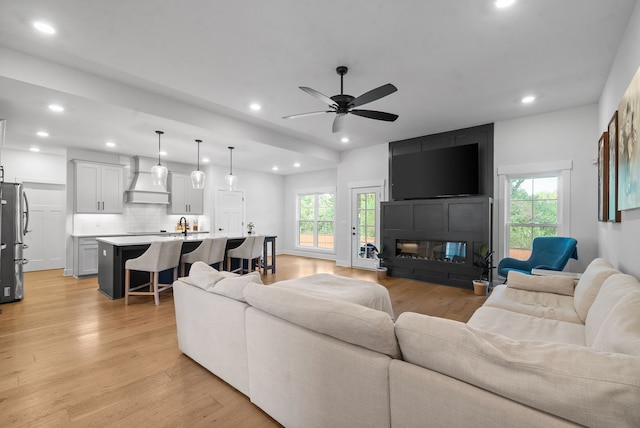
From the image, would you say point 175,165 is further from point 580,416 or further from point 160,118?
point 580,416

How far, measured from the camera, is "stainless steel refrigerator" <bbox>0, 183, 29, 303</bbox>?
4.00m

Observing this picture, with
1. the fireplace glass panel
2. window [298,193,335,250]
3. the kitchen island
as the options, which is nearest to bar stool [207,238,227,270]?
the kitchen island

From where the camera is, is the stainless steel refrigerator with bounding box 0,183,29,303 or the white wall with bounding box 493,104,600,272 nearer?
the stainless steel refrigerator with bounding box 0,183,29,303

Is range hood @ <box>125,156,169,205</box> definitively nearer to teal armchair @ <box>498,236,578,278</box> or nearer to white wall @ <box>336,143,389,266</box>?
white wall @ <box>336,143,389,266</box>

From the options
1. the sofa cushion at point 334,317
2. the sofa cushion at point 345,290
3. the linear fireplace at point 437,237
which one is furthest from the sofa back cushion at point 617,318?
Result: the linear fireplace at point 437,237

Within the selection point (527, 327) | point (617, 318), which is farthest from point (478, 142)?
point (617, 318)

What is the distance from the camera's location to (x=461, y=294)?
4.68m

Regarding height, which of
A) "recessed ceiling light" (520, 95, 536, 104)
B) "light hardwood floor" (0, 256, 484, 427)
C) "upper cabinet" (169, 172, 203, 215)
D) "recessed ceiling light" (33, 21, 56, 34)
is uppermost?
"recessed ceiling light" (520, 95, 536, 104)

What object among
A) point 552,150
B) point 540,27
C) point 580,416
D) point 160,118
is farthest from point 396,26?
point 552,150

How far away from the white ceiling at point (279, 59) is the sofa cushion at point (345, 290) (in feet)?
7.45

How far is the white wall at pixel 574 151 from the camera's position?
425 cm

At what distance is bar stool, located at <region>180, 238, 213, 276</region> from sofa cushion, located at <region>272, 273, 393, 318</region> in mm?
2156

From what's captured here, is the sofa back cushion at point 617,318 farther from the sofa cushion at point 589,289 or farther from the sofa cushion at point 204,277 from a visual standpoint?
the sofa cushion at point 204,277

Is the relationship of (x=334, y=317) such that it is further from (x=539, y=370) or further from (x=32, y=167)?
(x=32, y=167)
